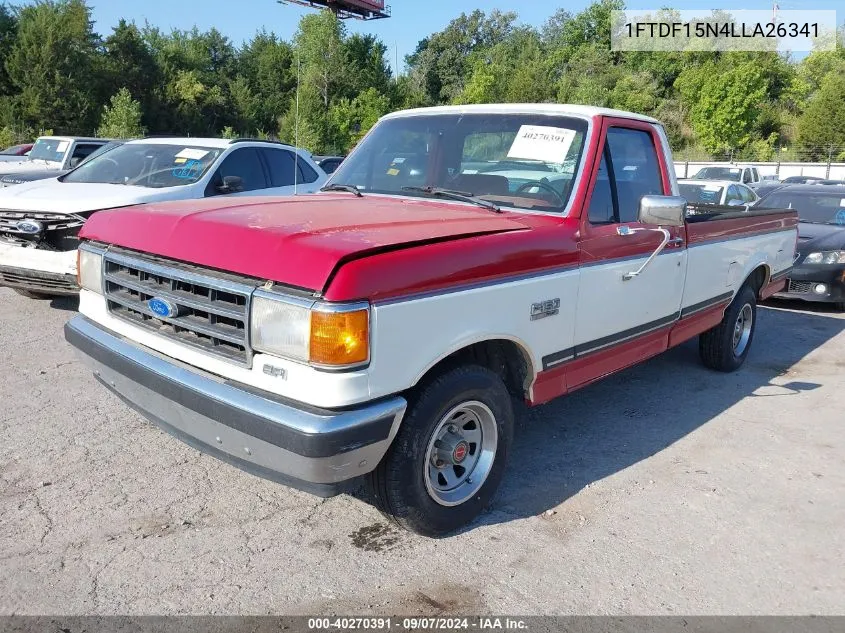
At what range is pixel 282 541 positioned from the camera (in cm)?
317

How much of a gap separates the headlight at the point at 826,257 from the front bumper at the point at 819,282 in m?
0.08

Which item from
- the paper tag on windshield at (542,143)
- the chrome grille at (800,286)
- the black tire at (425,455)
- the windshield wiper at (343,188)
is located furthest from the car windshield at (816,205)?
the black tire at (425,455)

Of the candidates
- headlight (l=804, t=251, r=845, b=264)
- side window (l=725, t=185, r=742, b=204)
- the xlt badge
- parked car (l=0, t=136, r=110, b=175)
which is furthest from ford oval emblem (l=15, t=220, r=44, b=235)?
side window (l=725, t=185, r=742, b=204)

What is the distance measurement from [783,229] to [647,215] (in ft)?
11.3

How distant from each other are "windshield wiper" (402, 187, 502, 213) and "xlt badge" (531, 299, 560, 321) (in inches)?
24.1

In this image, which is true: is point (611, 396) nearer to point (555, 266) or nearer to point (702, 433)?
point (702, 433)

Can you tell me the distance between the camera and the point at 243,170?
802 cm

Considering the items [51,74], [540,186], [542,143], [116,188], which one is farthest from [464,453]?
[51,74]

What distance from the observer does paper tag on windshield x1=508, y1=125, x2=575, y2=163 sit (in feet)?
12.8

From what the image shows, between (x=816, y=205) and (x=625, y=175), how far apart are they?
25.9 feet

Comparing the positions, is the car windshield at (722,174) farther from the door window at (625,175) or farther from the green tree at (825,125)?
the green tree at (825,125)

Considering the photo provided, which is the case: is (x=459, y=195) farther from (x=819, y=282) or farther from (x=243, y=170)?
(x=819, y=282)

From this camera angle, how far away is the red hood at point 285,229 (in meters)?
2.60

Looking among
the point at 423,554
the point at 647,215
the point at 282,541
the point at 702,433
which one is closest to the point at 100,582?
the point at 282,541
